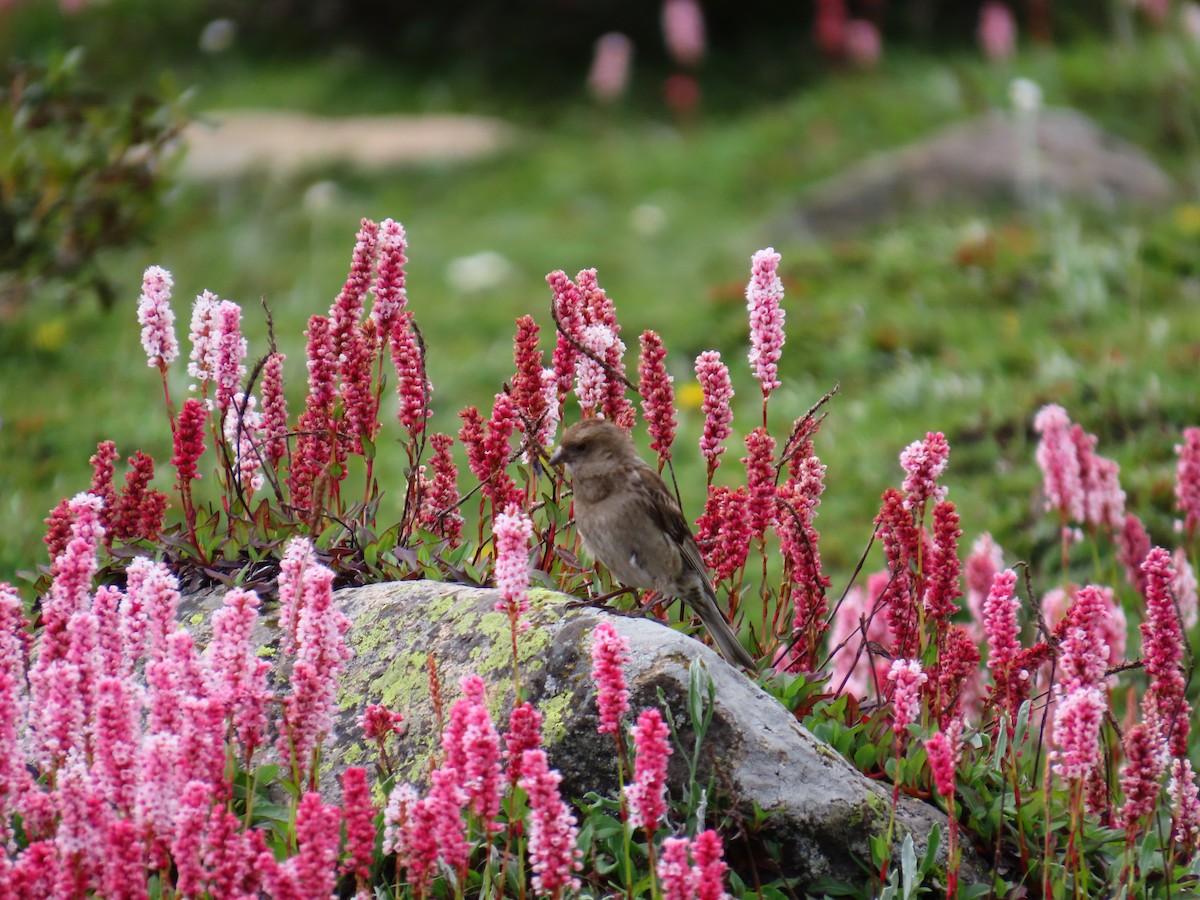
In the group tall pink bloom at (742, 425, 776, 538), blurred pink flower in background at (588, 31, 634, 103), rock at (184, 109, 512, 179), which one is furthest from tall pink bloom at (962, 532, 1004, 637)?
blurred pink flower in background at (588, 31, 634, 103)

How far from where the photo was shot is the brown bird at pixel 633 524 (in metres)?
3.54

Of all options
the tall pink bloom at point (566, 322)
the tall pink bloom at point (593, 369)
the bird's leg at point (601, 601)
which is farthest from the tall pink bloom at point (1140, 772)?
the tall pink bloom at point (566, 322)

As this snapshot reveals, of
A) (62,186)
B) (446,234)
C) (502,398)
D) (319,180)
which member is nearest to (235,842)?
(502,398)

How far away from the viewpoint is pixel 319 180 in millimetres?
13453

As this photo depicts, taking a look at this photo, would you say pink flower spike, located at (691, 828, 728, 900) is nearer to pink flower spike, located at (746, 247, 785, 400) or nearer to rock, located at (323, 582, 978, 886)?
rock, located at (323, 582, 978, 886)

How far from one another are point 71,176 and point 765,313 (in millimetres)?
5372

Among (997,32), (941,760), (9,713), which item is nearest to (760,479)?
(941,760)

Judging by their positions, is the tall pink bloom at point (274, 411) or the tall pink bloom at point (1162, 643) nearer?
the tall pink bloom at point (1162, 643)

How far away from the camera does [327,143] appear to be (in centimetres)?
1402

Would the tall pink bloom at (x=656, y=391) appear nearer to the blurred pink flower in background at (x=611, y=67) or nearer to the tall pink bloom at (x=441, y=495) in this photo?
the tall pink bloom at (x=441, y=495)

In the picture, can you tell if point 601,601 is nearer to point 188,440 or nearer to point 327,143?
point 188,440

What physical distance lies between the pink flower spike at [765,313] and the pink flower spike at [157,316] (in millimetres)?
1286

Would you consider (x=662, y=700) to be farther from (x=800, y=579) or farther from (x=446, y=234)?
(x=446, y=234)

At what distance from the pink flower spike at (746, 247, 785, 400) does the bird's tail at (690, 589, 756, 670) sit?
518 millimetres
